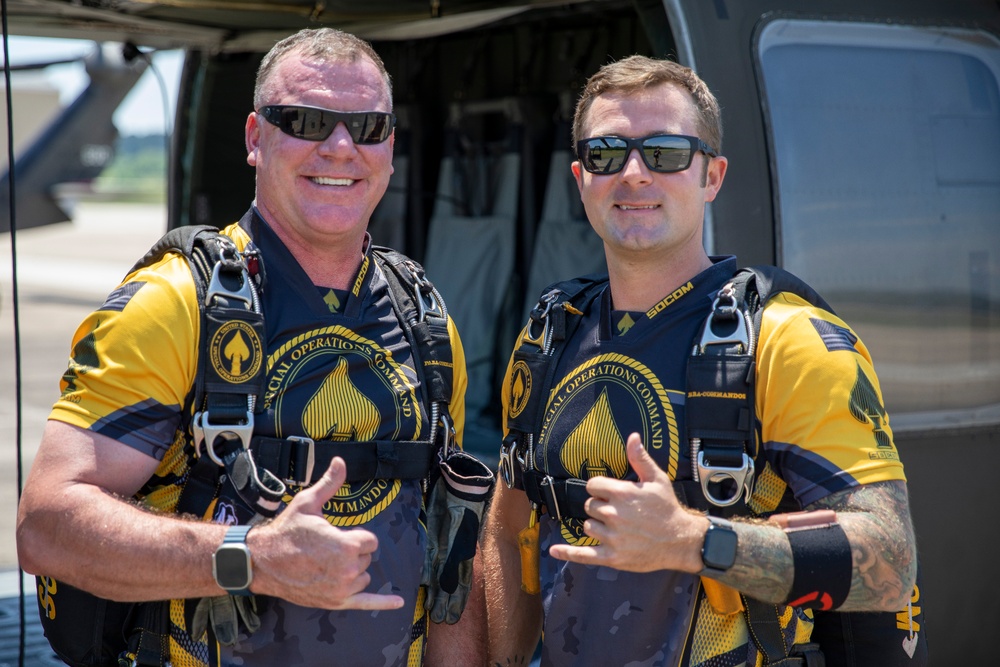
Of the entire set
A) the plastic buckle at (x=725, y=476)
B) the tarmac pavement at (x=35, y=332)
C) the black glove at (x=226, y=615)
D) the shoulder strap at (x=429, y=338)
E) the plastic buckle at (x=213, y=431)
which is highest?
the shoulder strap at (x=429, y=338)

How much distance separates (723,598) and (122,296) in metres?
1.26

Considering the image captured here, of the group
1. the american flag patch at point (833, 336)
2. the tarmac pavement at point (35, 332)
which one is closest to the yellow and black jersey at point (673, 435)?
the american flag patch at point (833, 336)

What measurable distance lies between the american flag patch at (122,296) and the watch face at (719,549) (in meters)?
1.13

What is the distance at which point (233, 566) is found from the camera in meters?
1.74

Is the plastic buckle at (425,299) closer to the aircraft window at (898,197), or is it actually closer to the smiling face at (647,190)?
the smiling face at (647,190)

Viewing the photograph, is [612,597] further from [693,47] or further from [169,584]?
[693,47]

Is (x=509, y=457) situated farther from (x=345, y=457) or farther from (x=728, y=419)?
(x=728, y=419)

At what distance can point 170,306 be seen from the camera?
6.35 ft

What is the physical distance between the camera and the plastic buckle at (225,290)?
1.96m

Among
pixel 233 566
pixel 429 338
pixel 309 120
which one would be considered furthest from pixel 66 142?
pixel 233 566

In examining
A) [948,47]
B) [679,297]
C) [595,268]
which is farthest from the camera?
[595,268]

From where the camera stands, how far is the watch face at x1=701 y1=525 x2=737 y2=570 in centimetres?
174

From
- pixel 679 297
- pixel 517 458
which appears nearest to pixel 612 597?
pixel 517 458

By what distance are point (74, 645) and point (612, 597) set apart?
3.45 ft
